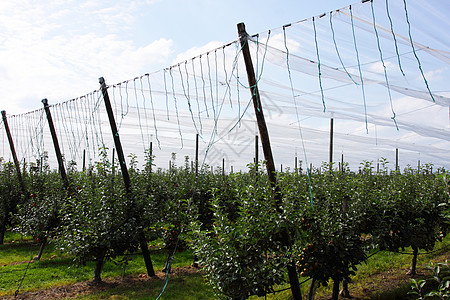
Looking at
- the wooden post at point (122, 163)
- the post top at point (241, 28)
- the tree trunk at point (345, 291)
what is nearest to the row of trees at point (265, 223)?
the wooden post at point (122, 163)

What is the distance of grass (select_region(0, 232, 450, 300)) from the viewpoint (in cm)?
660

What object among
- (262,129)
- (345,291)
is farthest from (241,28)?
(345,291)

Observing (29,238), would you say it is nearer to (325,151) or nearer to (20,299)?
(20,299)

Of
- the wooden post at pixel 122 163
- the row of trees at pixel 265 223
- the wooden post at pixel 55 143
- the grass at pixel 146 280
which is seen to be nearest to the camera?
the row of trees at pixel 265 223

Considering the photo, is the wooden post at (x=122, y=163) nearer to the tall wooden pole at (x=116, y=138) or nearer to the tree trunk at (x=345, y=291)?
the tall wooden pole at (x=116, y=138)

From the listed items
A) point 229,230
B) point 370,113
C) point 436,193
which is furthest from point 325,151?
point 229,230

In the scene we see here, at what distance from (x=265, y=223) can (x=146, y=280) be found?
4.51 m

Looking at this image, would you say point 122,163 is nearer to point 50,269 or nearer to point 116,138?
point 116,138

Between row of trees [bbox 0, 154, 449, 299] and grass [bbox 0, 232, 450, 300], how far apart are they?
1.90ft

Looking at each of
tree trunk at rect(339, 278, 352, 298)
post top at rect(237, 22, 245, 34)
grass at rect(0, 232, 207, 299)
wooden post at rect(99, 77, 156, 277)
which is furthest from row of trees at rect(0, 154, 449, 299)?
post top at rect(237, 22, 245, 34)

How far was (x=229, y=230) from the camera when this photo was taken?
4352mm

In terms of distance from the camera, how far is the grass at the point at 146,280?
6602mm

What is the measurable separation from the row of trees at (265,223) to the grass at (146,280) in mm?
578

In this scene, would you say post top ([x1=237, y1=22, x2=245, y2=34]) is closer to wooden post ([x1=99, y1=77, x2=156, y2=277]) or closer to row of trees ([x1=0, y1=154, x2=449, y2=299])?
row of trees ([x1=0, y1=154, x2=449, y2=299])
